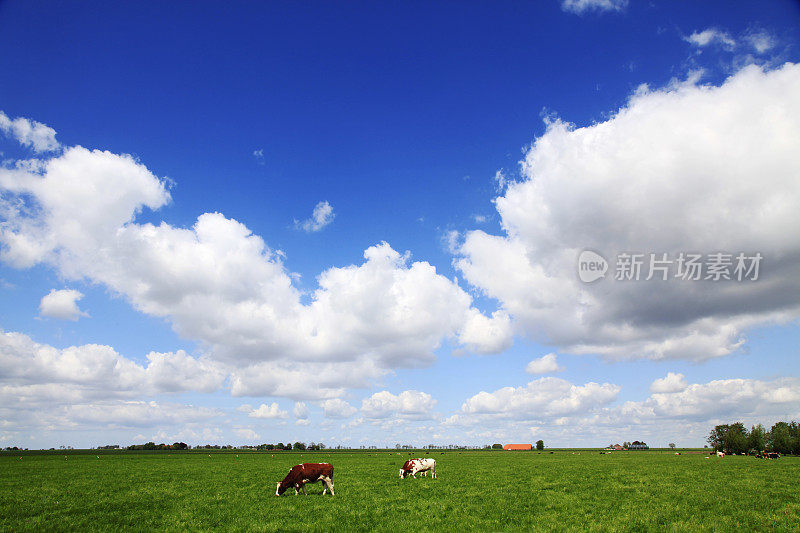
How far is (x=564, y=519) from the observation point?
1823 cm

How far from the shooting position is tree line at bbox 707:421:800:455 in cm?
13200

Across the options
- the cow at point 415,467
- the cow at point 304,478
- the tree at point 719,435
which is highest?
the cow at point 304,478

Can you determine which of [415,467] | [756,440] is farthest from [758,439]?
[415,467]

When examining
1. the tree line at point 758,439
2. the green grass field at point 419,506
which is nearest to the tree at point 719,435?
the tree line at point 758,439

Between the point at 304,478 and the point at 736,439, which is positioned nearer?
the point at 304,478

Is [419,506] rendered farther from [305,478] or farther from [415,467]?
[415,467]

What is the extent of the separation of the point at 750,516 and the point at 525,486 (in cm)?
1275

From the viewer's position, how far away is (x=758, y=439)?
131750mm

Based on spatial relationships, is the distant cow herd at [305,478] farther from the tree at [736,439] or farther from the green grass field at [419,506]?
the tree at [736,439]

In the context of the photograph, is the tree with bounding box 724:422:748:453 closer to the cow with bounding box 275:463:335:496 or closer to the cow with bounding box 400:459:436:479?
the cow with bounding box 400:459:436:479

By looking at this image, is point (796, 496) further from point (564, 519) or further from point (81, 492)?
point (81, 492)

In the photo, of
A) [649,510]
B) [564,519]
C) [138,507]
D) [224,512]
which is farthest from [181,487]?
[649,510]

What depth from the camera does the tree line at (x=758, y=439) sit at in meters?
132

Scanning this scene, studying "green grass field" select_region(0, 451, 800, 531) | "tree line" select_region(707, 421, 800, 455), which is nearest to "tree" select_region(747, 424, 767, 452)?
"tree line" select_region(707, 421, 800, 455)
